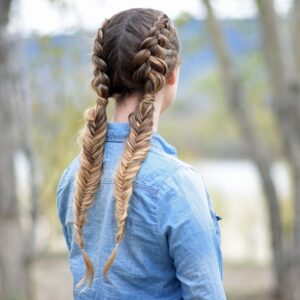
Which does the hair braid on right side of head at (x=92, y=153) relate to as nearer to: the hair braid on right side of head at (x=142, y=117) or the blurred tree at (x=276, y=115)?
the hair braid on right side of head at (x=142, y=117)

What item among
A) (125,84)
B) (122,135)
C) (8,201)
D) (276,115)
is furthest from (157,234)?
(276,115)

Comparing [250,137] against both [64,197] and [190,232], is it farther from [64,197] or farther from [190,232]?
[190,232]

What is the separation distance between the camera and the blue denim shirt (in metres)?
1.67

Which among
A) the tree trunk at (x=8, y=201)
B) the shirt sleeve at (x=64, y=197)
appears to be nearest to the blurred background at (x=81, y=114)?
the tree trunk at (x=8, y=201)

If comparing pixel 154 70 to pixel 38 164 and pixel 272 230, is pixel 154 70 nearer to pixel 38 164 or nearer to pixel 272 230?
pixel 38 164

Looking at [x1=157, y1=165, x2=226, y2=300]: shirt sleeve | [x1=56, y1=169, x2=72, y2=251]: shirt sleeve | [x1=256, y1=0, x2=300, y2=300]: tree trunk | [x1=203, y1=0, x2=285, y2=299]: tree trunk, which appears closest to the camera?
[x1=157, y1=165, x2=226, y2=300]: shirt sleeve

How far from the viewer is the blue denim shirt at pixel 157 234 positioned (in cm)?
167

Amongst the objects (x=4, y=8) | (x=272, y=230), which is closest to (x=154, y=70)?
(x=4, y=8)

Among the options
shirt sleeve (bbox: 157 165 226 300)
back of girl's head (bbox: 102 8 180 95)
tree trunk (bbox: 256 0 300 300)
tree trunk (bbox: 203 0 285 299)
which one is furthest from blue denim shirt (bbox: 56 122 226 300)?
tree trunk (bbox: 203 0 285 299)

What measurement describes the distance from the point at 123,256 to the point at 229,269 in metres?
8.94

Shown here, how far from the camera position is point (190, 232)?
1656mm

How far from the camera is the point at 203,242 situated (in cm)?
167

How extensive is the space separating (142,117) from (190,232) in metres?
0.33

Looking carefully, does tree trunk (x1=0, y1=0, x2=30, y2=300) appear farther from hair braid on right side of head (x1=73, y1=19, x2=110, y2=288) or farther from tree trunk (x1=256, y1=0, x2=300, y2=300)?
hair braid on right side of head (x1=73, y1=19, x2=110, y2=288)
